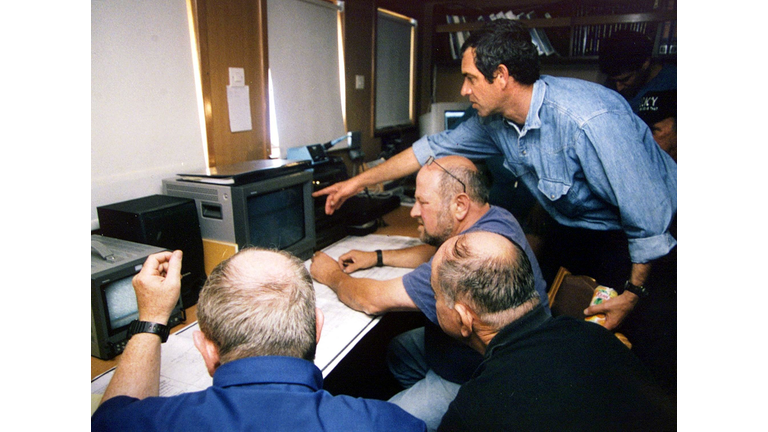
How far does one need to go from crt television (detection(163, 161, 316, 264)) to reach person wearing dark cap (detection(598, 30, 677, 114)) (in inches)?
71.5

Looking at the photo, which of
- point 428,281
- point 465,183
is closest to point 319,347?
point 428,281

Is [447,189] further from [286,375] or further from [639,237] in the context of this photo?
[286,375]

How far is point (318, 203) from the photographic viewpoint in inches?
79.1

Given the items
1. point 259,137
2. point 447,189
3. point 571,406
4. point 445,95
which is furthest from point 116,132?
point 445,95

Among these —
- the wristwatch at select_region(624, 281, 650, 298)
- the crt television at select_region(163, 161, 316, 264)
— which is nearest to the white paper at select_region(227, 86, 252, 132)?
the crt television at select_region(163, 161, 316, 264)

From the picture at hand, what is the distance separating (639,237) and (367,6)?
2232 millimetres

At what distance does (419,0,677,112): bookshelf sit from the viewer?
105 inches

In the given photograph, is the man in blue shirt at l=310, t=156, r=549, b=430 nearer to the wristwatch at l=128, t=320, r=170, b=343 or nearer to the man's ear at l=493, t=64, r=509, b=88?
the man's ear at l=493, t=64, r=509, b=88

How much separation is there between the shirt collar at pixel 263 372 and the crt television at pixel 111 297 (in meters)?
0.58

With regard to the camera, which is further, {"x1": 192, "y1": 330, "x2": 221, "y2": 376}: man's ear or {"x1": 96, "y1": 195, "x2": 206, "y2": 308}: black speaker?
{"x1": 96, "y1": 195, "x2": 206, "y2": 308}: black speaker

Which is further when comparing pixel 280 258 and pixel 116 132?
pixel 116 132

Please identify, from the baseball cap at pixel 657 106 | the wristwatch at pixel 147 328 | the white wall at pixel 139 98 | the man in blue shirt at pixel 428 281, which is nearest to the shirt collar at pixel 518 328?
the man in blue shirt at pixel 428 281

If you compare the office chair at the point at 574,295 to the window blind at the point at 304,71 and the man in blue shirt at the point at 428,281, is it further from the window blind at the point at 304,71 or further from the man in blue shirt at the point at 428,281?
the window blind at the point at 304,71
